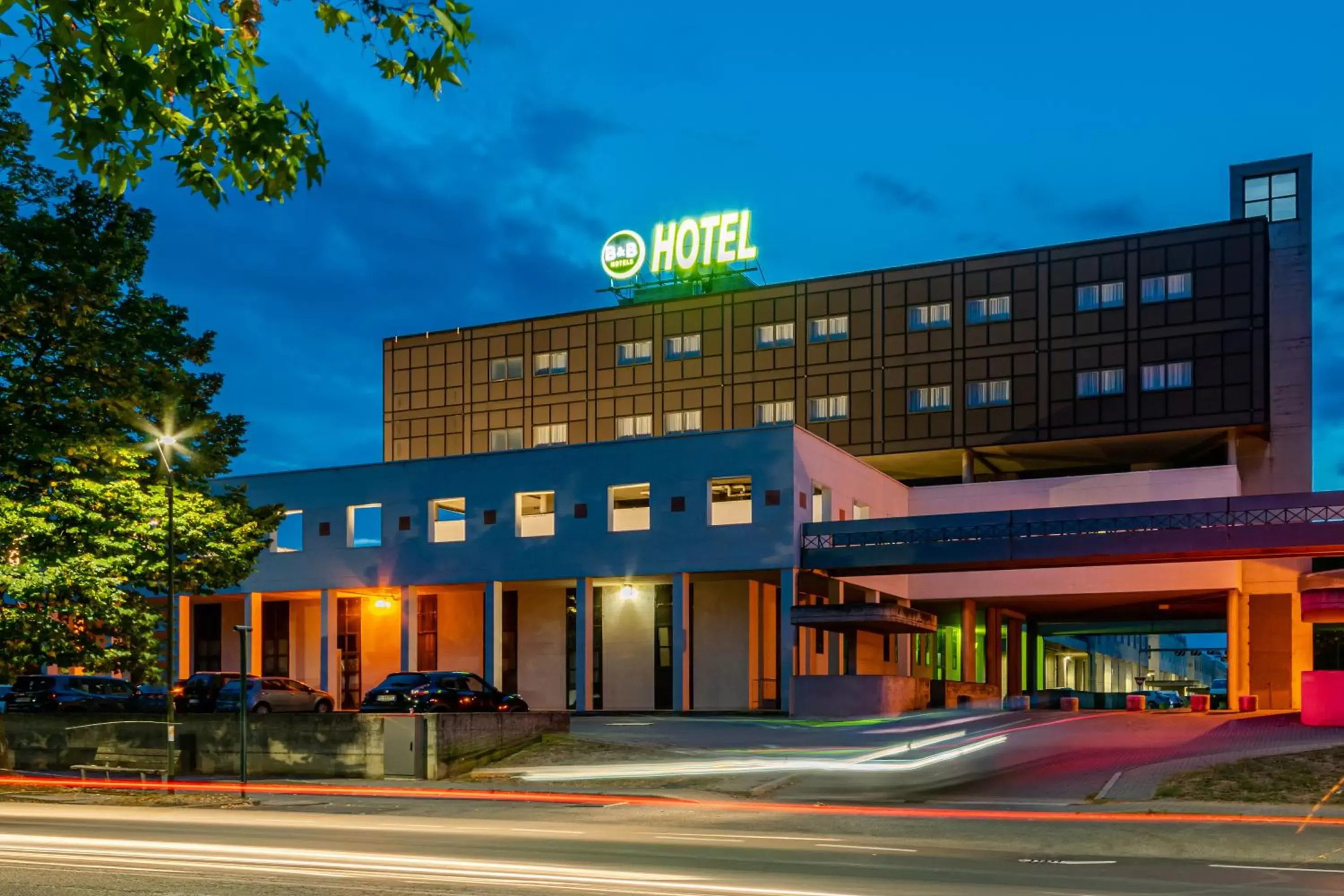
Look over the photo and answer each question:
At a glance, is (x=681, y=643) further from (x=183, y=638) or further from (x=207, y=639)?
(x=207, y=639)

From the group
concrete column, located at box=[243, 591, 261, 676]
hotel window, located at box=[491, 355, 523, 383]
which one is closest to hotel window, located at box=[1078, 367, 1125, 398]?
hotel window, located at box=[491, 355, 523, 383]

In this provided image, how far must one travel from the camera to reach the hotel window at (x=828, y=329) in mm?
71062

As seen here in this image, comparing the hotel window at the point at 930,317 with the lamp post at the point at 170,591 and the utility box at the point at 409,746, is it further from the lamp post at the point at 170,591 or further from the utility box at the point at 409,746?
the lamp post at the point at 170,591

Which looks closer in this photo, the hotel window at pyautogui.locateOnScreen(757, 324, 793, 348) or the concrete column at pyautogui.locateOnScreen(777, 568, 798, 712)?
the concrete column at pyautogui.locateOnScreen(777, 568, 798, 712)

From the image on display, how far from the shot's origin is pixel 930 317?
69.4 m

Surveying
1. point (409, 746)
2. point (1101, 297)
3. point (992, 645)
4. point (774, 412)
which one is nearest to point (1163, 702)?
point (992, 645)

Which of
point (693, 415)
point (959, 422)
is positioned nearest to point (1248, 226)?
point (959, 422)

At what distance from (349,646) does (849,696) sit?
25.8 meters

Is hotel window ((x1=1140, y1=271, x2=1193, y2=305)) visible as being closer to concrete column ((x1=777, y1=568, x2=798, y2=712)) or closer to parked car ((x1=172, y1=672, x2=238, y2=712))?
concrete column ((x1=777, y1=568, x2=798, y2=712))

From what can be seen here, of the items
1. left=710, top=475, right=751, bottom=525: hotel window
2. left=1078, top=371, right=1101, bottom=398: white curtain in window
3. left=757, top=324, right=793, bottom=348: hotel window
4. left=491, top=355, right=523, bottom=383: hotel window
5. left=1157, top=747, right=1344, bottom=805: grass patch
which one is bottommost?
left=1157, top=747, right=1344, bottom=805: grass patch

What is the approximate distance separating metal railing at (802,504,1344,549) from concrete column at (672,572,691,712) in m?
4.85

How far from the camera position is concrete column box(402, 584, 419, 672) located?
185 ft

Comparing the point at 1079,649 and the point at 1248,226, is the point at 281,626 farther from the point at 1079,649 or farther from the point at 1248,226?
the point at 1079,649

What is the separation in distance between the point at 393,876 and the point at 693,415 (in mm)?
60550
